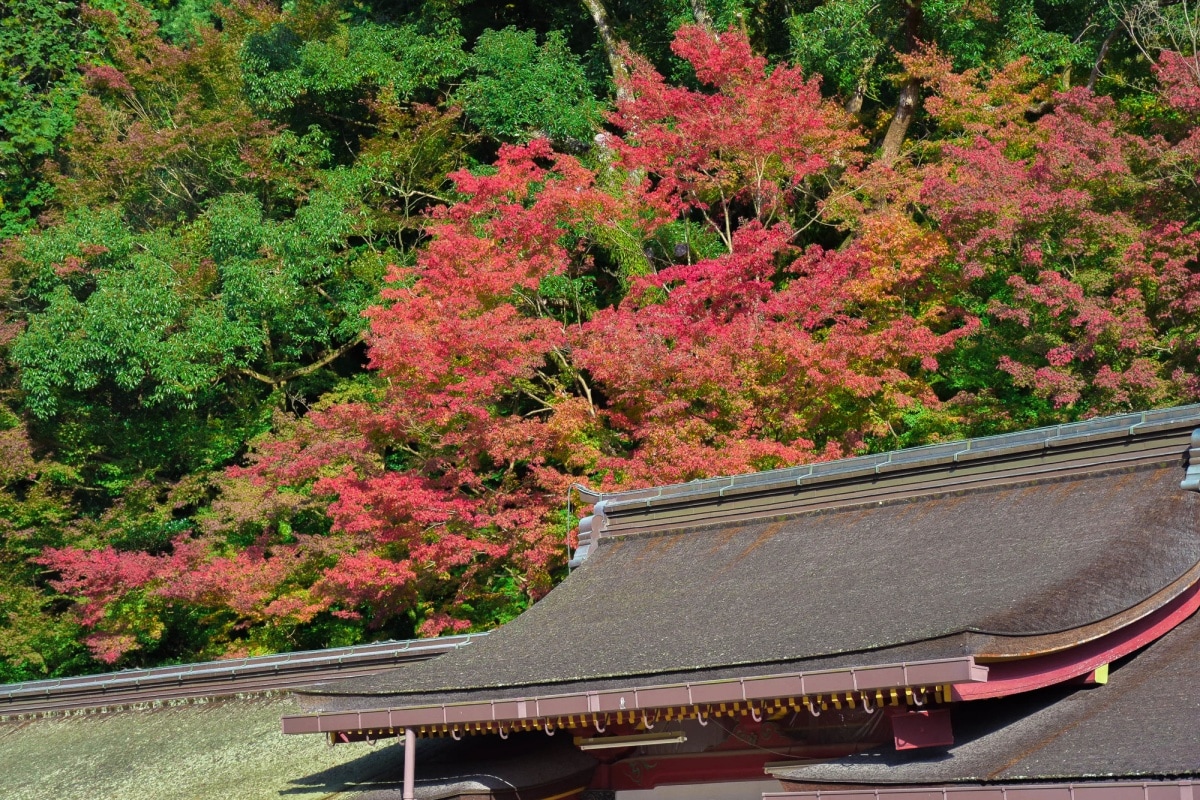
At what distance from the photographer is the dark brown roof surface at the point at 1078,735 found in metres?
6.46

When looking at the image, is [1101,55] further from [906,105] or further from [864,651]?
[864,651]

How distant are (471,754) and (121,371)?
14470 millimetres

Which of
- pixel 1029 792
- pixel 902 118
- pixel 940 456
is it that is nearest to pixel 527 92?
pixel 902 118

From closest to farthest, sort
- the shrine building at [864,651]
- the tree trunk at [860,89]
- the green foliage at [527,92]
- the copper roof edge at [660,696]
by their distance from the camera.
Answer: the copper roof edge at [660,696] < the shrine building at [864,651] < the tree trunk at [860,89] < the green foliage at [527,92]

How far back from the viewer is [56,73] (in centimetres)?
3012

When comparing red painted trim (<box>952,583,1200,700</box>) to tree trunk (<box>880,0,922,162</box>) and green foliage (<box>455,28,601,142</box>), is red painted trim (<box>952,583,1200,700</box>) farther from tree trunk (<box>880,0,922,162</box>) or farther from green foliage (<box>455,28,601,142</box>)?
green foliage (<box>455,28,601,142</box>)

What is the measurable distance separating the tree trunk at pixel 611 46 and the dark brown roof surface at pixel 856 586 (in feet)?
50.1

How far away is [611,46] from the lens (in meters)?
25.4

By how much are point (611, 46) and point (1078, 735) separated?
20824 millimetres

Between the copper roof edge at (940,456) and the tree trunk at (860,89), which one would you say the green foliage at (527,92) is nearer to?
the tree trunk at (860,89)

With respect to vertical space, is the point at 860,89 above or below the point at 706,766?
above

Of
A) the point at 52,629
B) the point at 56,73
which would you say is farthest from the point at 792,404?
the point at 56,73

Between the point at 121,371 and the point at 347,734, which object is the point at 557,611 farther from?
the point at 121,371

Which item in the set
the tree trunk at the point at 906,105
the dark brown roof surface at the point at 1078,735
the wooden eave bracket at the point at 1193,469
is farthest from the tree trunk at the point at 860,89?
the dark brown roof surface at the point at 1078,735
